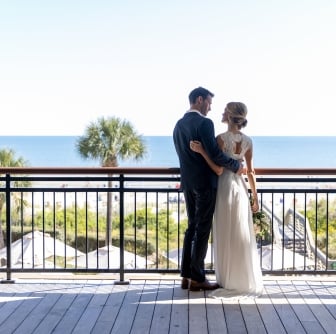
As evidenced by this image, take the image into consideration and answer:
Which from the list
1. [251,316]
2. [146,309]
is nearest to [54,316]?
[146,309]

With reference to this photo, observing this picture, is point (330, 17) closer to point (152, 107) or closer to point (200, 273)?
point (152, 107)

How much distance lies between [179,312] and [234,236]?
0.76 m

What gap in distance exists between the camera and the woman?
4.07 m

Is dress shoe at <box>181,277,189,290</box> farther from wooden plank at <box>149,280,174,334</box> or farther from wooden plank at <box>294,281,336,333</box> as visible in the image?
wooden plank at <box>294,281,336,333</box>

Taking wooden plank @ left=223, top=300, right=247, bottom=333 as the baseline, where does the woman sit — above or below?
above

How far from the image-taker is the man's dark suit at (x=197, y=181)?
155 inches

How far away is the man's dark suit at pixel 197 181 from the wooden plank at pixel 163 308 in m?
0.20

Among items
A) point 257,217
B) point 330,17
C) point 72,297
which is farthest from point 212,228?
point 330,17

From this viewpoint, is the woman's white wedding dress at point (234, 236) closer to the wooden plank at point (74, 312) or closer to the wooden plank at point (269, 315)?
the wooden plank at point (269, 315)

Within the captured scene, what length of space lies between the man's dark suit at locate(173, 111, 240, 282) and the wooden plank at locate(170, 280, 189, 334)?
0.50 feet

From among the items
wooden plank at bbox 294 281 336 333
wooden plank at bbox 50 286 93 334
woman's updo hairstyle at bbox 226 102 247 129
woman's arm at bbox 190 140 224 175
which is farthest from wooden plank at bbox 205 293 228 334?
woman's updo hairstyle at bbox 226 102 247 129

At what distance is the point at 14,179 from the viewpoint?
4.51m

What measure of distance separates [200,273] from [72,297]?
0.97 m

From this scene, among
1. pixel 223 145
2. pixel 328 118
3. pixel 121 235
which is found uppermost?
pixel 328 118
